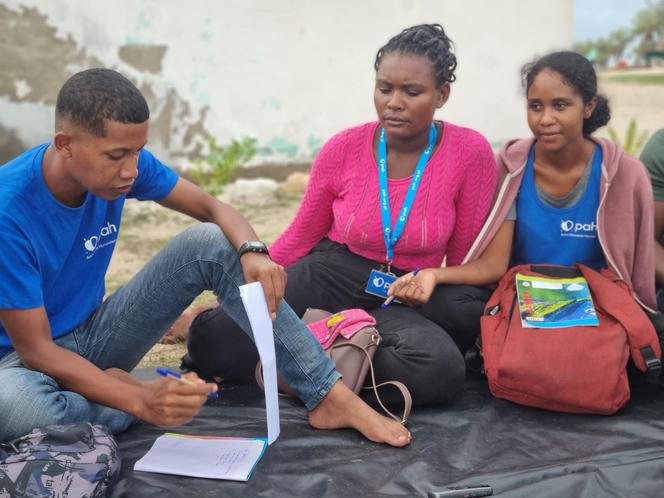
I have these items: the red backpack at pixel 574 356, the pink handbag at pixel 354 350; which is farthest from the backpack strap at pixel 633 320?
the pink handbag at pixel 354 350

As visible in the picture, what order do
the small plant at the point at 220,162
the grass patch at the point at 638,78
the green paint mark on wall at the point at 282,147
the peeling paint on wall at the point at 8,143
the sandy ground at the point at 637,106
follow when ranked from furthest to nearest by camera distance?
the grass patch at the point at 638,78, the sandy ground at the point at 637,106, the green paint mark on wall at the point at 282,147, the small plant at the point at 220,162, the peeling paint on wall at the point at 8,143

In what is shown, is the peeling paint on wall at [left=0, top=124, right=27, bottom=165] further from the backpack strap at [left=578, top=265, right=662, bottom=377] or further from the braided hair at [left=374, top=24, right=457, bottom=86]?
the backpack strap at [left=578, top=265, right=662, bottom=377]

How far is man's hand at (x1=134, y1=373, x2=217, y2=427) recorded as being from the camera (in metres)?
2.21

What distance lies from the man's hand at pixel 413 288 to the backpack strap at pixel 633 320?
67 cm

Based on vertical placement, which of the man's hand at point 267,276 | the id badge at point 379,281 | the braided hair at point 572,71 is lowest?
the id badge at point 379,281

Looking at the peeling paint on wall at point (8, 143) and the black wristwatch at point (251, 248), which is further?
the peeling paint on wall at point (8, 143)

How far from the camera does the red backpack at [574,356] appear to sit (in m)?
2.95

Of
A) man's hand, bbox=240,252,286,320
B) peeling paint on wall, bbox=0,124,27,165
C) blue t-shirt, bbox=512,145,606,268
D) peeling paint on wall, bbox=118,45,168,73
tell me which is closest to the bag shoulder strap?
man's hand, bbox=240,252,286,320

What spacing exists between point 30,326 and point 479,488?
139cm

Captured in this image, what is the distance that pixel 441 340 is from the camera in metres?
3.04

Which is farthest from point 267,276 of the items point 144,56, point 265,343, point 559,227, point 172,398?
point 144,56

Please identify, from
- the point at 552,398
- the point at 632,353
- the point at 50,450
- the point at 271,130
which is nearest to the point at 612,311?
the point at 632,353

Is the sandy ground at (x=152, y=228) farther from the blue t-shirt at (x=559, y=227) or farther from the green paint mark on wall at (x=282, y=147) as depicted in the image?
the blue t-shirt at (x=559, y=227)

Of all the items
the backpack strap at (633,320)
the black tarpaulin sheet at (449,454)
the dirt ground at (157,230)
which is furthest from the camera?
the dirt ground at (157,230)
